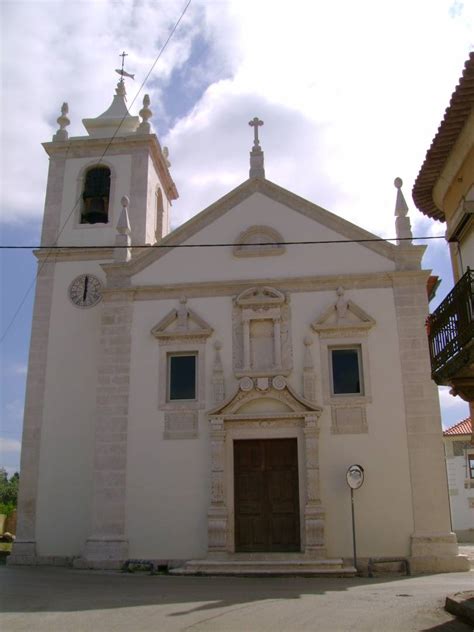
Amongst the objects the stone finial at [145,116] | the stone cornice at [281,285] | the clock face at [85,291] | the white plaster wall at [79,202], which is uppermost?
the stone finial at [145,116]

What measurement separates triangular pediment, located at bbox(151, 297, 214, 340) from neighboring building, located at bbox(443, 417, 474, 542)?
22.3m

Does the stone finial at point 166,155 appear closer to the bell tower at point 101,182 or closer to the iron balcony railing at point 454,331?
the bell tower at point 101,182

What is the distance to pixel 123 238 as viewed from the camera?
1956 cm

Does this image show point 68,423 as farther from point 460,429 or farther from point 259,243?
point 460,429

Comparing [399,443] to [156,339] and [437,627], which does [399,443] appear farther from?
[437,627]

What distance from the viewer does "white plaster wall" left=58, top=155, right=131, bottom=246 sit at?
2117cm

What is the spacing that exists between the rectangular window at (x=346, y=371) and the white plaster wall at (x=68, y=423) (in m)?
6.62

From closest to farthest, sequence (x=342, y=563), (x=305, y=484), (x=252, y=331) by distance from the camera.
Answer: (x=342, y=563) → (x=305, y=484) → (x=252, y=331)

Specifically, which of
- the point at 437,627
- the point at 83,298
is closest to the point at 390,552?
the point at 437,627

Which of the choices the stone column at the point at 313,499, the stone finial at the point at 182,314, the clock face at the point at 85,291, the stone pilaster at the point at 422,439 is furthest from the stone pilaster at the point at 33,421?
the stone pilaster at the point at 422,439

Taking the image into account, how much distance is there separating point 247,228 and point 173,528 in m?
8.04

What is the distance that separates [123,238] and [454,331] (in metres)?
11.7

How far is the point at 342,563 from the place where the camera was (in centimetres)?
1541

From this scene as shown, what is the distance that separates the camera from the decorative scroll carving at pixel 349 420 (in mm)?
16844
